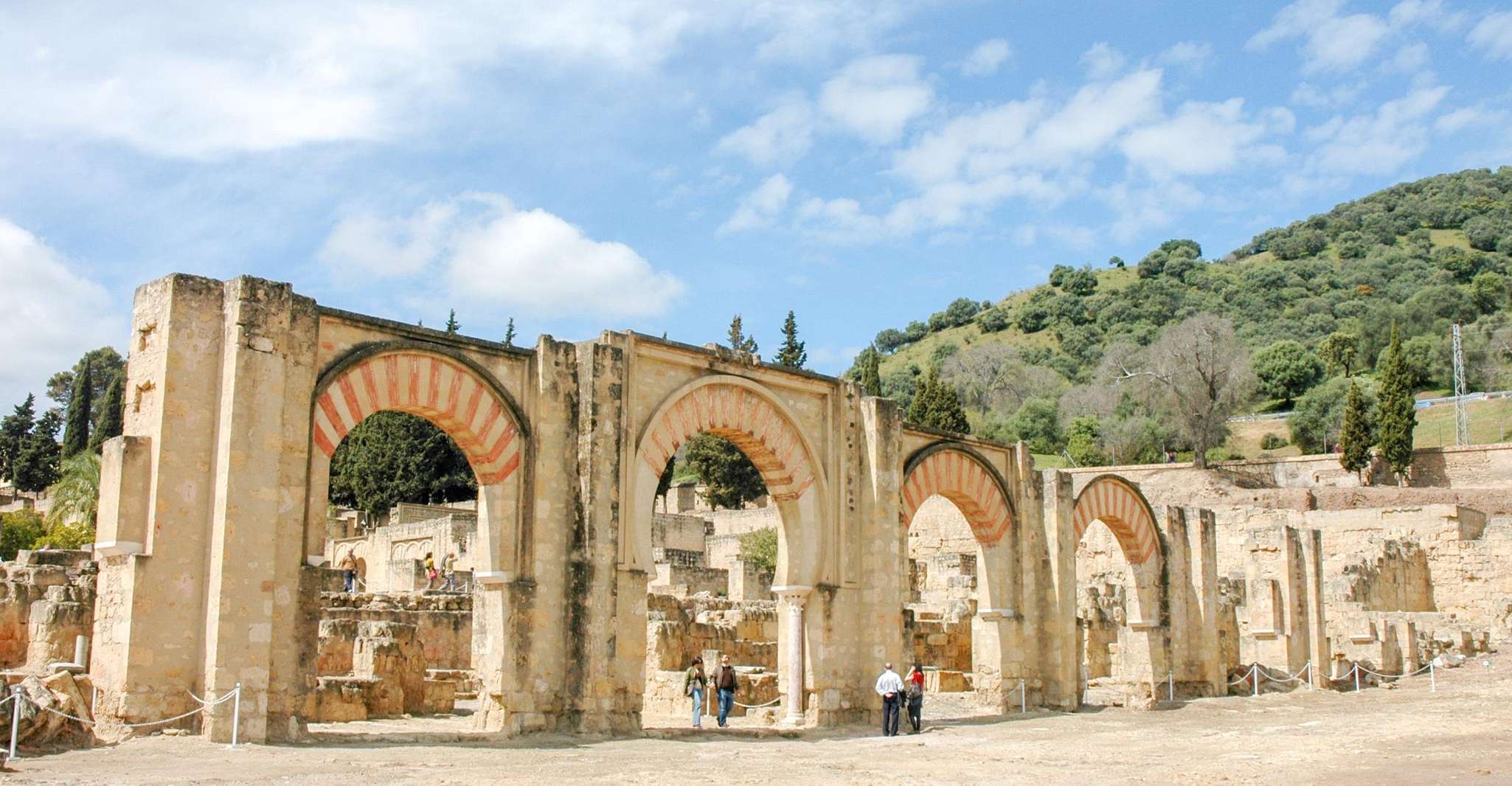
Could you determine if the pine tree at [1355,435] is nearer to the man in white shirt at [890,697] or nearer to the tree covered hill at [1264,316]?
the tree covered hill at [1264,316]

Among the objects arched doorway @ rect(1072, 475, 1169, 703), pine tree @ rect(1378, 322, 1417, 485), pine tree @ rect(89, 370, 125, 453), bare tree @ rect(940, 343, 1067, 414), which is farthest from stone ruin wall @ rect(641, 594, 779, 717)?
bare tree @ rect(940, 343, 1067, 414)

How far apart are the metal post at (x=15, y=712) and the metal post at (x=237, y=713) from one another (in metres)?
1.53

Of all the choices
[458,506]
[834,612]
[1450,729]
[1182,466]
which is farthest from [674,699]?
[1182,466]

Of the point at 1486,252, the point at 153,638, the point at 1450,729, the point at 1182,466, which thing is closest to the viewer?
the point at 153,638

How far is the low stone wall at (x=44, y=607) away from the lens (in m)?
13.0

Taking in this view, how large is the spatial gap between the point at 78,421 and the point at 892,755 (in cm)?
5017

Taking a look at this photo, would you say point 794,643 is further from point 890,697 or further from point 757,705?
point 757,705

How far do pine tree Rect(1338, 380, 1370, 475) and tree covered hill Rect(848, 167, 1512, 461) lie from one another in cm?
1146

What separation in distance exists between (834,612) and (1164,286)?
266ft

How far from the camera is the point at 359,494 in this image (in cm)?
4312

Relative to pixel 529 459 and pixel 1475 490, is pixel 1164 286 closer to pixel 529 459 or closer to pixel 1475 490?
pixel 1475 490

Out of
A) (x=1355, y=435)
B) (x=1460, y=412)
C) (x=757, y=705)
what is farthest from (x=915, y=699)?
(x=1460, y=412)

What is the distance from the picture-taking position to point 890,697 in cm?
1480

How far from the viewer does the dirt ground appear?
9.74 meters
